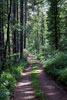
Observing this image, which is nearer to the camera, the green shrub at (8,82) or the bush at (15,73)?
the green shrub at (8,82)

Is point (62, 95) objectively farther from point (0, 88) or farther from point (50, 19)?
point (50, 19)

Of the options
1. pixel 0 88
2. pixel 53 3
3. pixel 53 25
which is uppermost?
pixel 53 3

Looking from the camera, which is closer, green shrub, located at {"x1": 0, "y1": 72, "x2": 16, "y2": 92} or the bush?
green shrub, located at {"x1": 0, "y1": 72, "x2": 16, "y2": 92}

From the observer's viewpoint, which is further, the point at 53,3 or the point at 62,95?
the point at 53,3

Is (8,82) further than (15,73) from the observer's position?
No

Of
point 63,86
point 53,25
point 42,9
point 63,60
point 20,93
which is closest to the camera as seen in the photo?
point 20,93

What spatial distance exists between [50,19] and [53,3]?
7.99 ft

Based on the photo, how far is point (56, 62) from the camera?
1499 centimetres

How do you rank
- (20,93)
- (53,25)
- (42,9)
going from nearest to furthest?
(20,93)
(53,25)
(42,9)

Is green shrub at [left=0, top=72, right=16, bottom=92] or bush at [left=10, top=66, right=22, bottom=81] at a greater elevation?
green shrub at [left=0, top=72, right=16, bottom=92]

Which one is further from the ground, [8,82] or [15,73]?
[8,82]

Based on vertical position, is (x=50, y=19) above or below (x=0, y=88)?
above

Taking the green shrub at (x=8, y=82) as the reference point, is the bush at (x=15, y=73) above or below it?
below

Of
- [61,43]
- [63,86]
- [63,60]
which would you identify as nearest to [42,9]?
[61,43]
